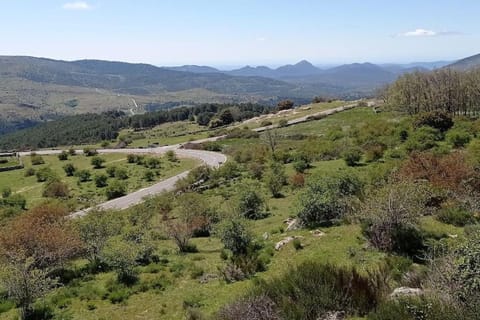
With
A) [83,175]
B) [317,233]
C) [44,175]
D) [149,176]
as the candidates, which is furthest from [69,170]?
[317,233]

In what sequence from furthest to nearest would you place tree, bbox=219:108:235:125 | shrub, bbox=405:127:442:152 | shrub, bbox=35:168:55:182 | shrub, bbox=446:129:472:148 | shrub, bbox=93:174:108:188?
tree, bbox=219:108:235:125 < shrub, bbox=35:168:55:182 < shrub, bbox=93:174:108:188 < shrub, bbox=446:129:472:148 < shrub, bbox=405:127:442:152

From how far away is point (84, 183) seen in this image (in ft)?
226

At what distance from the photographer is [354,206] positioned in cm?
2480

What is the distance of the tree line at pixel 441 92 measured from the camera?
7194cm

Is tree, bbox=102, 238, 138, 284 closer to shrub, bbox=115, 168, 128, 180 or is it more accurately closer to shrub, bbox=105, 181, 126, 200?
shrub, bbox=105, 181, 126, 200

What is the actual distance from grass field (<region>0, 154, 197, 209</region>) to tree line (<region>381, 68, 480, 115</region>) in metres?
41.4

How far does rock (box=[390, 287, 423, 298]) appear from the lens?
37.2ft

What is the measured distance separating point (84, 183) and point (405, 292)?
6458 cm

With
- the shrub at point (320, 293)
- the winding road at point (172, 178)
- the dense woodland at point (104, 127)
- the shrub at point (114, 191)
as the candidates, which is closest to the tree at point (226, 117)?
the dense woodland at point (104, 127)

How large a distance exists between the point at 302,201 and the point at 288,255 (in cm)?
582

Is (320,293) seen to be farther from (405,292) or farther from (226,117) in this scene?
(226,117)

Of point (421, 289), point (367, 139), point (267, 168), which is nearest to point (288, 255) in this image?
point (421, 289)

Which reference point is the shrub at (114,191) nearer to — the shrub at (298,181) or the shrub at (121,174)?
the shrub at (121,174)

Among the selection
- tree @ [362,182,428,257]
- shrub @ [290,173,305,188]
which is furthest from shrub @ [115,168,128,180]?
tree @ [362,182,428,257]
